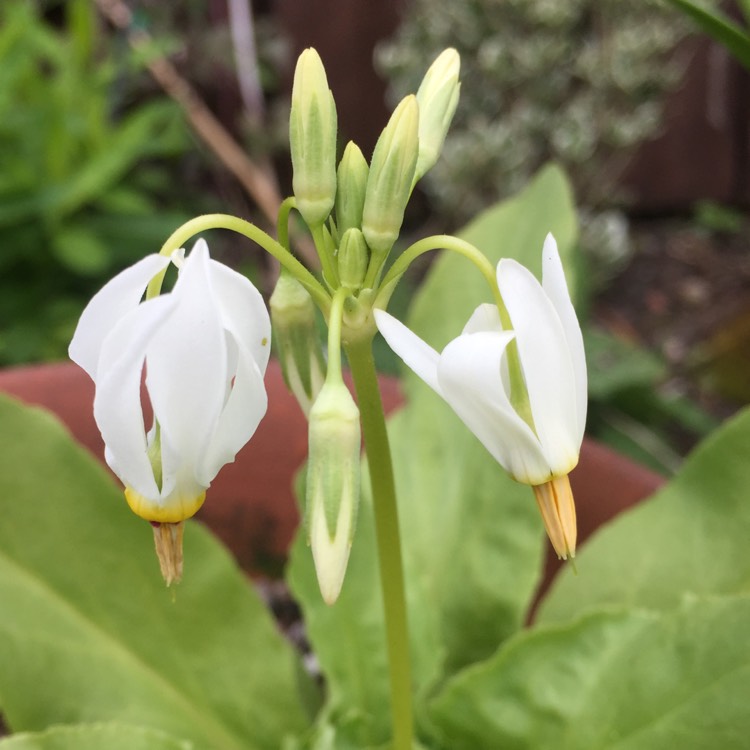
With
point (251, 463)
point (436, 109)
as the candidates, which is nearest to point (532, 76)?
point (251, 463)

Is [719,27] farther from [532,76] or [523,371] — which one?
[532,76]

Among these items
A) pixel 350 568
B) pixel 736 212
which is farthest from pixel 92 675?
pixel 736 212

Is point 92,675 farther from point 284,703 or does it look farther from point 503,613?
point 503,613

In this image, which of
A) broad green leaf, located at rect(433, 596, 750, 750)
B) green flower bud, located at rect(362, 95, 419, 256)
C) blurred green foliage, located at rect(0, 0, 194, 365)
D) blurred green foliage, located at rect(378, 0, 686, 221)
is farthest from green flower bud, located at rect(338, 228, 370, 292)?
blurred green foliage, located at rect(378, 0, 686, 221)

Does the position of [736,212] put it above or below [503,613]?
below

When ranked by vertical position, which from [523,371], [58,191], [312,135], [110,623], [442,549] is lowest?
[442,549]
